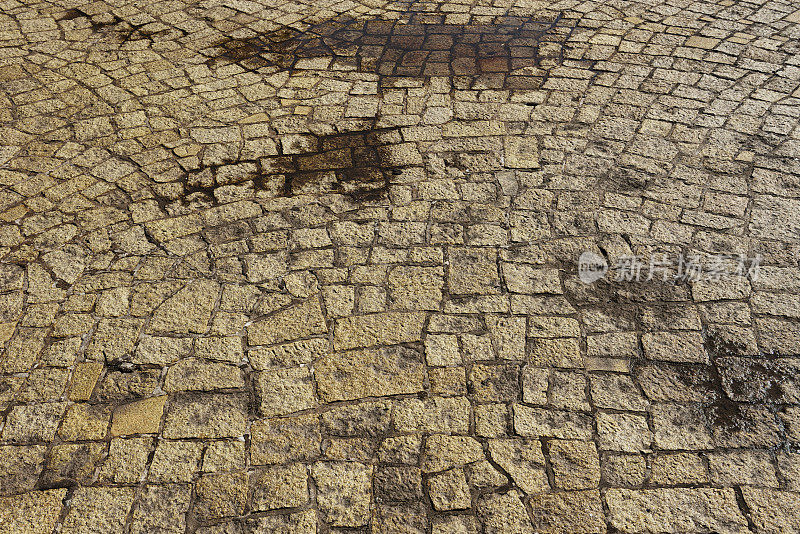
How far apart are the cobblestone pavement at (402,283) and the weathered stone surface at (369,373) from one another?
2 cm

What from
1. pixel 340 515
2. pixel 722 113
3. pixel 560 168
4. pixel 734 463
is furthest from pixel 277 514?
pixel 722 113

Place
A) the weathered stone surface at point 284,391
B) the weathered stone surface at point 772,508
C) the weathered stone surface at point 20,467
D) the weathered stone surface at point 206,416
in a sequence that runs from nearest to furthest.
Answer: the weathered stone surface at point 772,508
the weathered stone surface at point 20,467
the weathered stone surface at point 206,416
the weathered stone surface at point 284,391

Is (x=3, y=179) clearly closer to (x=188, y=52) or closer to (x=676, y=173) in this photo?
(x=188, y=52)

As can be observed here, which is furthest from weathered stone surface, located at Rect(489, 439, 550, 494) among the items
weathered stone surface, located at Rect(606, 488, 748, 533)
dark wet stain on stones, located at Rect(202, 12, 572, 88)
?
dark wet stain on stones, located at Rect(202, 12, 572, 88)

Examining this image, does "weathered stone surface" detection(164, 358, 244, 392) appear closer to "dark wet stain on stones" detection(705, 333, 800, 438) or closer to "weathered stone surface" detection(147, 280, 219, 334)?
"weathered stone surface" detection(147, 280, 219, 334)

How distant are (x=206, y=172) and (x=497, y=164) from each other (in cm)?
250

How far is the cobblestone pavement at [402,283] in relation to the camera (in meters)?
3.36

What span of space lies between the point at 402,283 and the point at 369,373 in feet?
2.63

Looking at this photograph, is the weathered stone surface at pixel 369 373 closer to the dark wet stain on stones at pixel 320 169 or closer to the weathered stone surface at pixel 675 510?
the weathered stone surface at pixel 675 510

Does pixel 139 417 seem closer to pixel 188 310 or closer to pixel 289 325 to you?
pixel 188 310

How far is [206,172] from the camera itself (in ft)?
17.9
